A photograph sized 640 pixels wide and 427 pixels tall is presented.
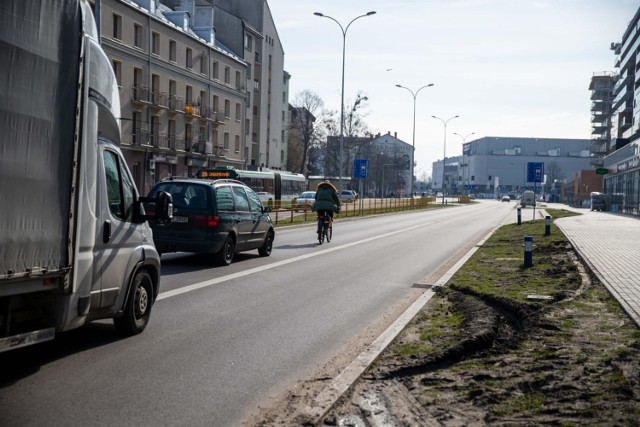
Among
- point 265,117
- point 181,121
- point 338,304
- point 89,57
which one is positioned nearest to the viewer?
point 89,57

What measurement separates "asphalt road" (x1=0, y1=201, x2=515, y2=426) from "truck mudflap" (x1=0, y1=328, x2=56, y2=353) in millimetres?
356

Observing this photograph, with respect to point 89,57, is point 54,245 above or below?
below

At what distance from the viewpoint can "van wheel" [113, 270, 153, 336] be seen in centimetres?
771

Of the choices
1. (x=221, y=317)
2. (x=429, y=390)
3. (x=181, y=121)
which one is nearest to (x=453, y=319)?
(x=221, y=317)

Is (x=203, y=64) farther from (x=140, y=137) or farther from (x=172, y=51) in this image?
(x=140, y=137)

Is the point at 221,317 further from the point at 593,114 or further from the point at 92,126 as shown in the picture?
the point at 593,114

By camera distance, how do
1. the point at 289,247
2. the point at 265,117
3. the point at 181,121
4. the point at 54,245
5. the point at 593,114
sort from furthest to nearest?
the point at 593,114 < the point at 265,117 < the point at 181,121 < the point at 289,247 < the point at 54,245

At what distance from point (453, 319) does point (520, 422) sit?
14.3 feet

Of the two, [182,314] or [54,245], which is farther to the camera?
[182,314]

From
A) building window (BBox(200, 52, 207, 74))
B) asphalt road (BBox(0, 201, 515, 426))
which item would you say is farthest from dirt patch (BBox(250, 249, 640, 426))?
building window (BBox(200, 52, 207, 74))

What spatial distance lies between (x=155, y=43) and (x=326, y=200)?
107 ft

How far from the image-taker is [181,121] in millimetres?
56000

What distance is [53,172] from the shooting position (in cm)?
571

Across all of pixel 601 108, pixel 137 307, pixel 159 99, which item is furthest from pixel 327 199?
pixel 601 108
